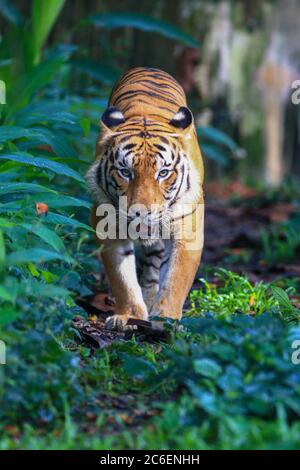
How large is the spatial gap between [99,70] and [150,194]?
4.13 metres

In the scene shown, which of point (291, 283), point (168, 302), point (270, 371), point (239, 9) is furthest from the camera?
point (239, 9)

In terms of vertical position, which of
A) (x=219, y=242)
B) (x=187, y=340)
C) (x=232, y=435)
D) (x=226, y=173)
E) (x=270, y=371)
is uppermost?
(x=226, y=173)

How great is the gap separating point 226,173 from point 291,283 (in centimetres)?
866

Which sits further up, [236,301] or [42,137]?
[42,137]

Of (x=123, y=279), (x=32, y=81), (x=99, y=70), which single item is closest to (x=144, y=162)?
(x=123, y=279)

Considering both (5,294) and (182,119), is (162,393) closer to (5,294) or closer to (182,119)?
(5,294)

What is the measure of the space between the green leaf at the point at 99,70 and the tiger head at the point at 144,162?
331 cm

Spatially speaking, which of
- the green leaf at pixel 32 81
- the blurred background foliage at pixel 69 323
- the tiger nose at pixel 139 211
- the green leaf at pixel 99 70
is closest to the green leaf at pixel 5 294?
the blurred background foliage at pixel 69 323

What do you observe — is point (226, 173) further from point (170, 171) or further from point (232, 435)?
point (232, 435)

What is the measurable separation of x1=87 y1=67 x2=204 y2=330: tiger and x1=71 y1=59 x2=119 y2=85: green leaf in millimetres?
3153

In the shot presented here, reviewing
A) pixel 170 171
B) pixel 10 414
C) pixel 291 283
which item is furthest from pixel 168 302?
pixel 10 414

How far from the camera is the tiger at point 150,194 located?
18.3ft

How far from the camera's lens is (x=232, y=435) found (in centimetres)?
354

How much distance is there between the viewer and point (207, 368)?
382cm
